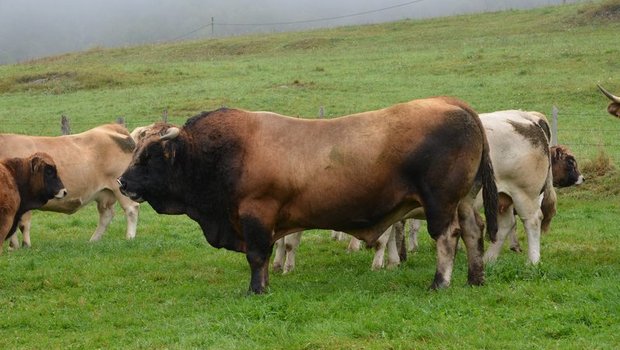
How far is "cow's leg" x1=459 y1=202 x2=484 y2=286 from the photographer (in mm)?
10648

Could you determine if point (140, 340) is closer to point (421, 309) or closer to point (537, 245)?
point (421, 309)

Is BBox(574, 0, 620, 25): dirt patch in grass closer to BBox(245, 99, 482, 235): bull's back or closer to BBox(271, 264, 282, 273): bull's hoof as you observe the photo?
BBox(271, 264, 282, 273): bull's hoof

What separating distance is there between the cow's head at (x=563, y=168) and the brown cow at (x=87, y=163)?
7.54 metres

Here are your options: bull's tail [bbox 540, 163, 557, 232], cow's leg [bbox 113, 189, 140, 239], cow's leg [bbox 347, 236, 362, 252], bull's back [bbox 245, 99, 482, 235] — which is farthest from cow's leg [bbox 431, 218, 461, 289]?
cow's leg [bbox 113, 189, 140, 239]

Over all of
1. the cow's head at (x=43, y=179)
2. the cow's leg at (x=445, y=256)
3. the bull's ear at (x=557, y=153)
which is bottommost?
the bull's ear at (x=557, y=153)

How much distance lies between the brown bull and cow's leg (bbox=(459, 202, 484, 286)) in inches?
0.5

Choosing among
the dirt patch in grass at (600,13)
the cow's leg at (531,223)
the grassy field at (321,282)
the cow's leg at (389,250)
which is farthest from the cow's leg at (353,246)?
the dirt patch in grass at (600,13)

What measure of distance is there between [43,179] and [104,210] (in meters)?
3.32

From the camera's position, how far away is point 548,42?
151 ft

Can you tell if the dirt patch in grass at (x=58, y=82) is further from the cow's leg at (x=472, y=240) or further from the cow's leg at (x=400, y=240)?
the cow's leg at (x=472, y=240)

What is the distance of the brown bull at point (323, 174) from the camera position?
413 inches

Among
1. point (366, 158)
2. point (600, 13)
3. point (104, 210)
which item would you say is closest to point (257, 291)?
point (366, 158)

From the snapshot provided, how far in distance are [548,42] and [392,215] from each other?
3757cm

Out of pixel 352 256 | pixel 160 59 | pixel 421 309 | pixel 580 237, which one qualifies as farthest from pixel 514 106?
pixel 160 59
